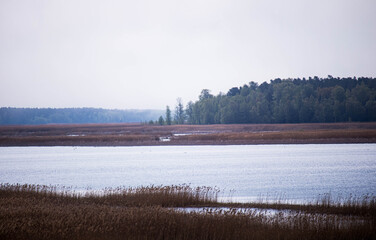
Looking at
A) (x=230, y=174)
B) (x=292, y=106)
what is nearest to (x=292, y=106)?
(x=292, y=106)

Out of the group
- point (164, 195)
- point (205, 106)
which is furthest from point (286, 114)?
point (164, 195)

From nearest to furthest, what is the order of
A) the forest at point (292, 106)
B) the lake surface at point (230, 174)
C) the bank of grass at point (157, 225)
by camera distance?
the bank of grass at point (157, 225)
the lake surface at point (230, 174)
the forest at point (292, 106)

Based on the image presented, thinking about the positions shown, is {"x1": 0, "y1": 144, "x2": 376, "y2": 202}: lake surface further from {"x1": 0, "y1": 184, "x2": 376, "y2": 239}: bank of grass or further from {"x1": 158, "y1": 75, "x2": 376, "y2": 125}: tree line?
{"x1": 158, "y1": 75, "x2": 376, "y2": 125}: tree line

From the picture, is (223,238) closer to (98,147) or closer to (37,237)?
(37,237)

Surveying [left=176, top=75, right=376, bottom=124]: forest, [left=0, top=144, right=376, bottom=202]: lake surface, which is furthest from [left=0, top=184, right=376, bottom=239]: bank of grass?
[left=176, top=75, right=376, bottom=124]: forest

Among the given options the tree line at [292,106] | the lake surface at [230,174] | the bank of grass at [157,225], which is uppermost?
the tree line at [292,106]

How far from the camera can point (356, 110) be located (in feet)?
389

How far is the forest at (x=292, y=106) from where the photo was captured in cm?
12019

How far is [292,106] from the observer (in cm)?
12644

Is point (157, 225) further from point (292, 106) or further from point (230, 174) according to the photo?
point (292, 106)

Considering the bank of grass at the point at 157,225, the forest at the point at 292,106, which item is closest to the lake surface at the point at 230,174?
the bank of grass at the point at 157,225

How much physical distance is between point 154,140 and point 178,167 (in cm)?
3345

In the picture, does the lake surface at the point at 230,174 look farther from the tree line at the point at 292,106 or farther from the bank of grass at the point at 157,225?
the tree line at the point at 292,106

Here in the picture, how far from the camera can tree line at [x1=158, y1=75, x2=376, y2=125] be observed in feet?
394
